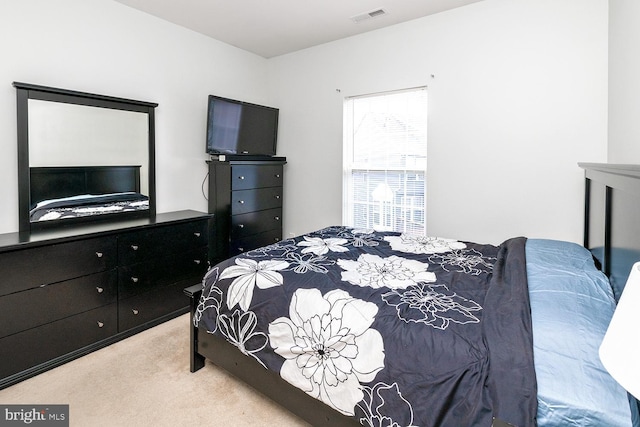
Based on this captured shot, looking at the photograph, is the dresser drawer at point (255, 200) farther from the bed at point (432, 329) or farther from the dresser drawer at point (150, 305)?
the bed at point (432, 329)

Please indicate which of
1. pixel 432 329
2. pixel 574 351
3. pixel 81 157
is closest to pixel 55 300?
pixel 81 157

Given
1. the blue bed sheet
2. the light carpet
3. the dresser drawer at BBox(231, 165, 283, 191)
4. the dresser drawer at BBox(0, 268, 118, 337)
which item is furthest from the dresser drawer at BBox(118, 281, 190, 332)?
the blue bed sheet

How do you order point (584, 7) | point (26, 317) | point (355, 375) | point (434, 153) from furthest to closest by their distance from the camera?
point (434, 153) → point (584, 7) → point (26, 317) → point (355, 375)

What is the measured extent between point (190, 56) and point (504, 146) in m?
3.21

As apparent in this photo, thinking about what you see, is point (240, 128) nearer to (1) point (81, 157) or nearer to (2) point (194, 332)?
(1) point (81, 157)

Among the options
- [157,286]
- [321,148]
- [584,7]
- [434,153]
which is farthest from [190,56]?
[584,7]

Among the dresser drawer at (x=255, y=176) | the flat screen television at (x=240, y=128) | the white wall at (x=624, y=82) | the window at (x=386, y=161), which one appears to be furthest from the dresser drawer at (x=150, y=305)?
the white wall at (x=624, y=82)

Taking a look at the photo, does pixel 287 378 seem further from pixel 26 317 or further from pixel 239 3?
pixel 239 3

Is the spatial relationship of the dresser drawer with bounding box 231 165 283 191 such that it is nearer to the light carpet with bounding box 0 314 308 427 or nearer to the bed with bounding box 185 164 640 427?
the bed with bounding box 185 164 640 427

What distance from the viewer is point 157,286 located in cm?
296

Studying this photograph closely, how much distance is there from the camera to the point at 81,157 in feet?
9.49

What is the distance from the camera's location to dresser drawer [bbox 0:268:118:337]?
215 cm

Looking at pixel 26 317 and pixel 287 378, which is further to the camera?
pixel 26 317

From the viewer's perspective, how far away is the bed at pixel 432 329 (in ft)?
3.59
